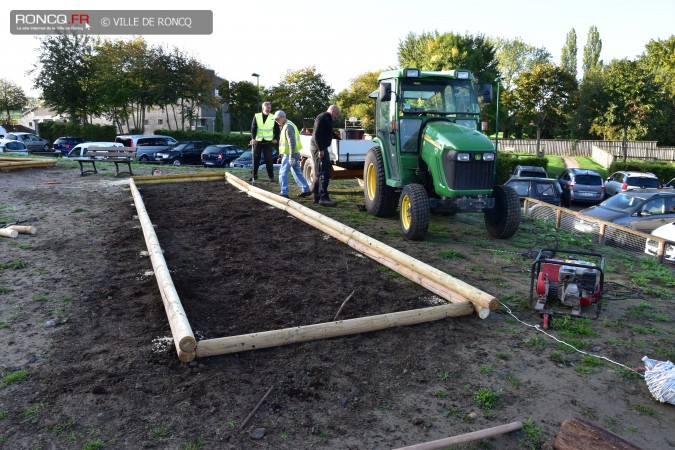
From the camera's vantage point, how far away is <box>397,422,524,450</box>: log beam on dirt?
10.9 feet

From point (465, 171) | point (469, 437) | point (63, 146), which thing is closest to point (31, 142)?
point (63, 146)

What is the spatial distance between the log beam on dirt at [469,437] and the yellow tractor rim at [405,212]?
530cm

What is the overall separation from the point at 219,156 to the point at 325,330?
2384 cm

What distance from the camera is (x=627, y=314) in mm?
5812

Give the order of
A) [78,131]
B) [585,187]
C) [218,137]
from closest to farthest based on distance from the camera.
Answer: [585,187] → [218,137] → [78,131]

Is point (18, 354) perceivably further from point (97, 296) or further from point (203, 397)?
point (203, 397)

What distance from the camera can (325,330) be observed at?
16.0ft

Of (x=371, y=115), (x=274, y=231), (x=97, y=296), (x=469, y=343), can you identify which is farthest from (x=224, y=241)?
(x=371, y=115)

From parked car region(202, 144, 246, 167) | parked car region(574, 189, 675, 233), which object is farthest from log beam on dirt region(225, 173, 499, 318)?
parked car region(202, 144, 246, 167)

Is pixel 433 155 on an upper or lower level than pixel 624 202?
upper

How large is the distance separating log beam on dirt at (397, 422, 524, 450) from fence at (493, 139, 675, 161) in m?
40.8

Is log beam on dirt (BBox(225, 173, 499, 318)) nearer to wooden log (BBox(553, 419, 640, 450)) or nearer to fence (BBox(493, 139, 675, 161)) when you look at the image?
wooden log (BBox(553, 419, 640, 450))

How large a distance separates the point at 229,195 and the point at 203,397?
937 cm

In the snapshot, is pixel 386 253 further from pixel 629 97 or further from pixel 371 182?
pixel 629 97
